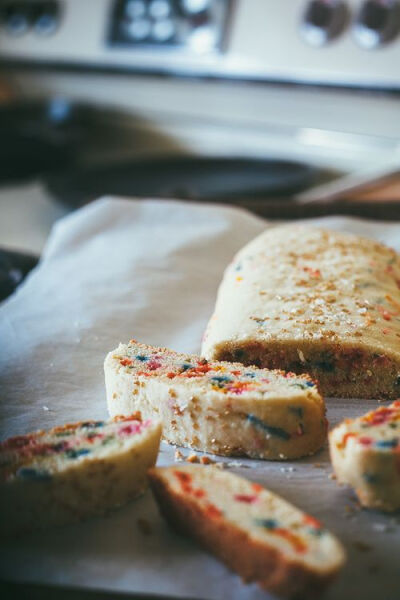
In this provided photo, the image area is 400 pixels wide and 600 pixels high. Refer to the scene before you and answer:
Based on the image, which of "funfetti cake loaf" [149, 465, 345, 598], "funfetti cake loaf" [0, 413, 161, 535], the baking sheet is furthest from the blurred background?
"funfetti cake loaf" [149, 465, 345, 598]

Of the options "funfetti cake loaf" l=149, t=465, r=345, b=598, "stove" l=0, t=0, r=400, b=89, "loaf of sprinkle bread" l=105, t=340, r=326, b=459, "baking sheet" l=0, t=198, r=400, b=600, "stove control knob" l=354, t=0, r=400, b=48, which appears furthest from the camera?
"stove" l=0, t=0, r=400, b=89

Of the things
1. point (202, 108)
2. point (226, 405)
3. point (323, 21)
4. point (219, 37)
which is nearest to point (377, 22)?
point (323, 21)

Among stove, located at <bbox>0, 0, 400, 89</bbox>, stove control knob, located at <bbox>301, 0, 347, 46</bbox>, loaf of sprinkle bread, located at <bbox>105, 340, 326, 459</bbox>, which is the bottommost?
loaf of sprinkle bread, located at <bbox>105, 340, 326, 459</bbox>

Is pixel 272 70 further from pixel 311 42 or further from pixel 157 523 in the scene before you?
pixel 157 523

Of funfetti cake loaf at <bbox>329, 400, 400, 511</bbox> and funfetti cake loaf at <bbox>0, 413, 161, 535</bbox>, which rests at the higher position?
funfetti cake loaf at <bbox>329, 400, 400, 511</bbox>

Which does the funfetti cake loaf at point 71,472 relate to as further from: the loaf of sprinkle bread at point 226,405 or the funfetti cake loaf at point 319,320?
the funfetti cake loaf at point 319,320

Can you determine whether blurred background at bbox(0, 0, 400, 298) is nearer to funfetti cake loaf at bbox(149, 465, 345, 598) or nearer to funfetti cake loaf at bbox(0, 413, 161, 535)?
funfetti cake loaf at bbox(0, 413, 161, 535)

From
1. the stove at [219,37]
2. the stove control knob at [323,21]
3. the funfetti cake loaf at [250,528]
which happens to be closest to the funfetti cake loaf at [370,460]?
the funfetti cake loaf at [250,528]
